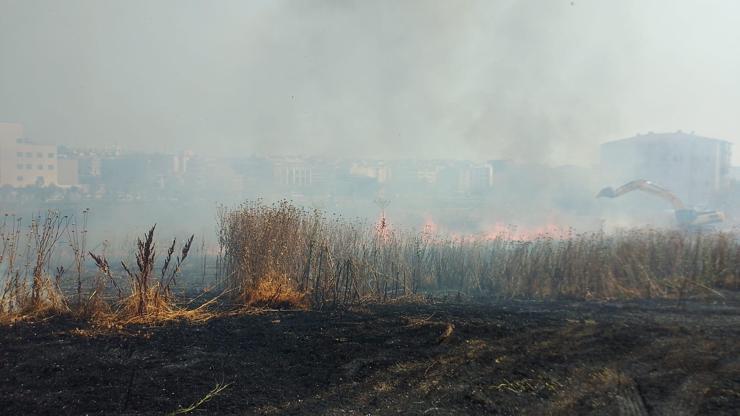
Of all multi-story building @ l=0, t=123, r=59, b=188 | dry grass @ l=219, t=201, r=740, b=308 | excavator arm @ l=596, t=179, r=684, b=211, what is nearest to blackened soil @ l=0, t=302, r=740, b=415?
dry grass @ l=219, t=201, r=740, b=308

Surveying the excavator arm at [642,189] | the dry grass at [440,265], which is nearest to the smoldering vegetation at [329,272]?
the dry grass at [440,265]

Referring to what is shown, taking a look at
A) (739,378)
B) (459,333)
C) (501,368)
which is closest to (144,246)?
(459,333)

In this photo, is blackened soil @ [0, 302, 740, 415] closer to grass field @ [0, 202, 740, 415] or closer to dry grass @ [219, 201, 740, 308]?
grass field @ [0, 202, 740, 415]

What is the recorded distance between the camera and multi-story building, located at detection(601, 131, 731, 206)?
126ft

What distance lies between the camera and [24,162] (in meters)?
36.2

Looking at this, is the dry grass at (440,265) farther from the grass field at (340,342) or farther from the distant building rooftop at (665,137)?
the distant building rooftop at (665,137)

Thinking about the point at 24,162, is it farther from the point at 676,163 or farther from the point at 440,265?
the point at 676,163

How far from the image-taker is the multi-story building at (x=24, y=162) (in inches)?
1321

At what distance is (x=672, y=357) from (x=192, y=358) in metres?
4.75

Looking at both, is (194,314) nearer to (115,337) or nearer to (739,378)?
(115,337)

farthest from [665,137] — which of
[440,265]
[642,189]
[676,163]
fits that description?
[440,265]

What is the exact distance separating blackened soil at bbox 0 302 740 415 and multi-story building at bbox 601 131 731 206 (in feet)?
112

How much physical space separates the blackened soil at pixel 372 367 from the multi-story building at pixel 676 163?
112 ft

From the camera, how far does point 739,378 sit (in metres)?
4.75
